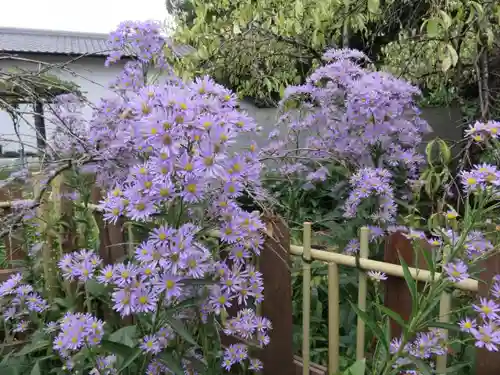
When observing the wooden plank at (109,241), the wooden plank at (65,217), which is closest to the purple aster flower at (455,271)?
the wooden plank at (109,241)

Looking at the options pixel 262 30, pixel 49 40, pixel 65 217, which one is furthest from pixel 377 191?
pixel 49 40

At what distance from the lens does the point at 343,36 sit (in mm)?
3096

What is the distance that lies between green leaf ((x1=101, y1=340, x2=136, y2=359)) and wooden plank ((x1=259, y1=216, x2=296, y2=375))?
0.42 m

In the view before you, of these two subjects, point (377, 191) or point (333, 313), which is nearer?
point (333, 313)

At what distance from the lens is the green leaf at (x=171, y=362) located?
3.46ft

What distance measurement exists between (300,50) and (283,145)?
878 mm

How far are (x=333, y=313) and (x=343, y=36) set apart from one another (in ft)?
7.37

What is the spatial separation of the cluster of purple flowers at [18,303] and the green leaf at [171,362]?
0.68 metres

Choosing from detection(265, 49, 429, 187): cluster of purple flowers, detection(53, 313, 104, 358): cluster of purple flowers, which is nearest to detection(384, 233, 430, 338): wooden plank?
detection(265, 49, 429, 187): cluster of purple flowers

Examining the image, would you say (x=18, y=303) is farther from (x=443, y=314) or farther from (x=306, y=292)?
(x=443, y=314)

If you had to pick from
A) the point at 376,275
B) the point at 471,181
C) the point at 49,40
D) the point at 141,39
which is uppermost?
the point at 49,40

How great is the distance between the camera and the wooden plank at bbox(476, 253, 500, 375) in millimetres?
937

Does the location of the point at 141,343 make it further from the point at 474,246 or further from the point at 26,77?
the point at 26,77

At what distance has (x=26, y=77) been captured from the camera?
1409 millimetres
